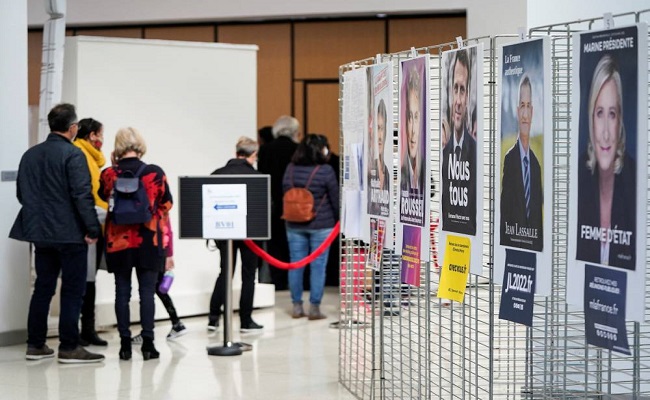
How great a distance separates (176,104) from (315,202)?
59.3 inches

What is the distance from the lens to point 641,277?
2.86 metres

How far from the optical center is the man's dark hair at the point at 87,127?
7855mm

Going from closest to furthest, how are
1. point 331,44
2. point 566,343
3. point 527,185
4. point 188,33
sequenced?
point 527,185, point 566,343, point 331,44, point 188,33

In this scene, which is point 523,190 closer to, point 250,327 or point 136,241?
point 136,241

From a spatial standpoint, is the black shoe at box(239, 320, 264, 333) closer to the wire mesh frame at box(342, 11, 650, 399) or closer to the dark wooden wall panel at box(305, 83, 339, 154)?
the wire mesh frame at box(342, 11, 650, 399)

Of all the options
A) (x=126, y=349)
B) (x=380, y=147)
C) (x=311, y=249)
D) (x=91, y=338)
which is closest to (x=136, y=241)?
(x=126, y=349)

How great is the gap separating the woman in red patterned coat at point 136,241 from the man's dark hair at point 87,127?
51cm

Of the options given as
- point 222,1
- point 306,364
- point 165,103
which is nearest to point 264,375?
point 306,364

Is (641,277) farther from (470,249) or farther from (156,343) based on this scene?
(156,343)

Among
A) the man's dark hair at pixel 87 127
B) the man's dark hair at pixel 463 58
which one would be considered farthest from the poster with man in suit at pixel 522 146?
the man's dark hair at pixel 87 127

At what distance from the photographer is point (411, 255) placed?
4.66 metres

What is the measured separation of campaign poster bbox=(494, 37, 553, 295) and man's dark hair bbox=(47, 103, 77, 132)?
426cm

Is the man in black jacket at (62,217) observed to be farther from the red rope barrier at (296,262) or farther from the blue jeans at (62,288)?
the red rope barrier at (296,262)

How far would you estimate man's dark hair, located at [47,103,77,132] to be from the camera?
724cm
